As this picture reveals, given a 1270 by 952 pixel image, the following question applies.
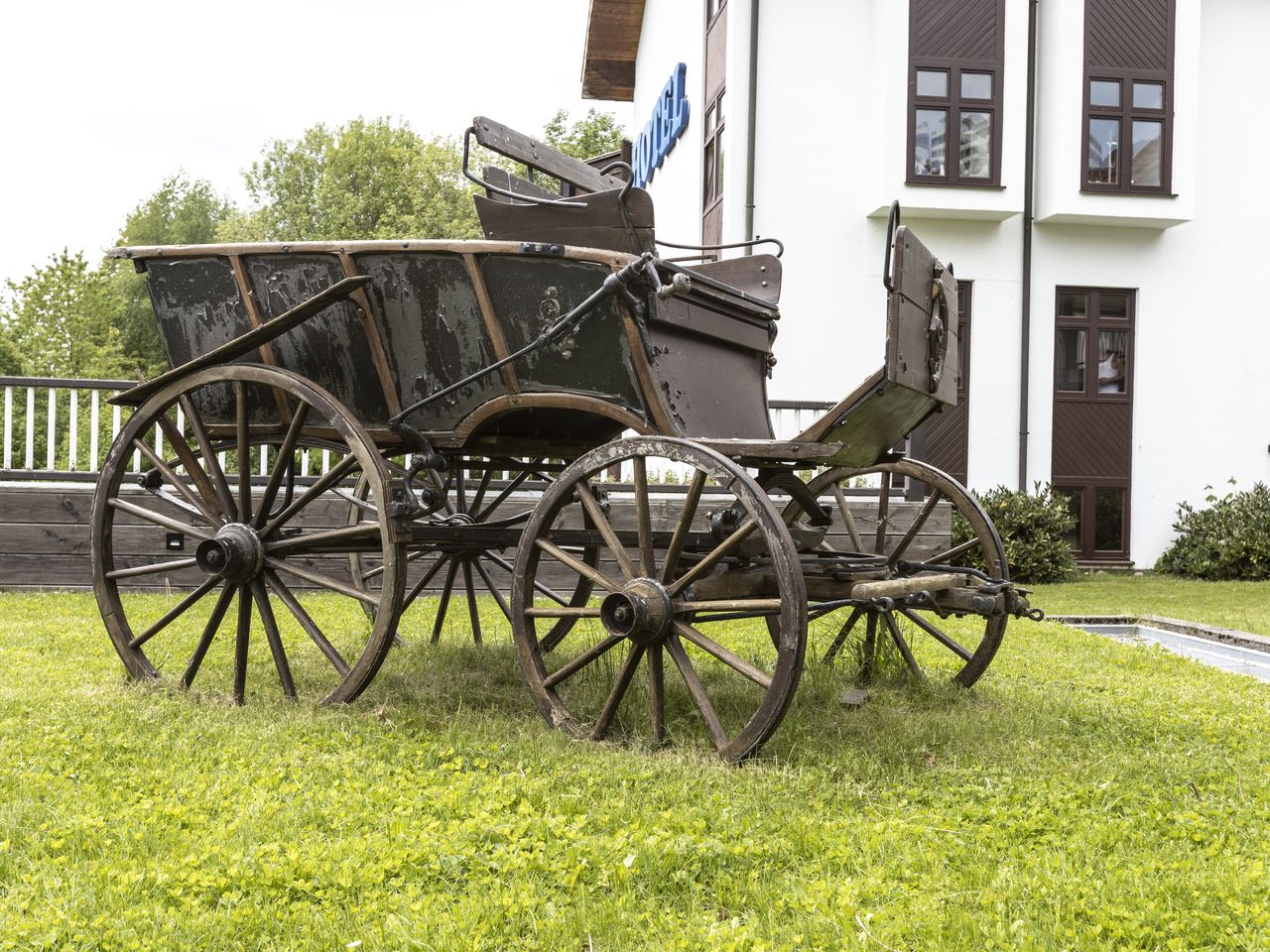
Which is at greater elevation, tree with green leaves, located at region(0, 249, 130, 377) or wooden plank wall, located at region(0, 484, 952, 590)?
tree with green leaves, located at region(0, 249, 130, 377)

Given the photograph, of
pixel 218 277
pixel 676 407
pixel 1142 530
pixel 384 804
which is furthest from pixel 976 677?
pixel 1142 530

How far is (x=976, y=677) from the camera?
17.2ft

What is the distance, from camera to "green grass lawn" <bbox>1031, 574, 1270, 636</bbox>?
9.89 meters

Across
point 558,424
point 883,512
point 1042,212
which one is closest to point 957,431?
point 1042,212

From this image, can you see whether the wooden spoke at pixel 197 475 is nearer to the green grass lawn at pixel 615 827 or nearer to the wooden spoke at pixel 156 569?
the wooden spoke at pixel 156 569

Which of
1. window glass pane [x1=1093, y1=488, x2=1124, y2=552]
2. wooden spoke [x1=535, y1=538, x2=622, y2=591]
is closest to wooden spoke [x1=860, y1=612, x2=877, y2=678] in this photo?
wooden spoke [x1=535, y1=538, x2=622, y2=591]

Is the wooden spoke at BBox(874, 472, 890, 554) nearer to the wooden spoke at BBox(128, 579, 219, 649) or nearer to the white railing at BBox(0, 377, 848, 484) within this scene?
the wooden spoke at BBox(128, 579, 219, 649)

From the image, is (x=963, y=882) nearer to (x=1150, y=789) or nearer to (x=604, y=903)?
(x=604, y=903)

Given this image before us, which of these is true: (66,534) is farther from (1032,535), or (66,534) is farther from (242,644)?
(1032,535)

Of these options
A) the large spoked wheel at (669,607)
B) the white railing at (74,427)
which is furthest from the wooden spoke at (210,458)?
the white railing at (74,427)

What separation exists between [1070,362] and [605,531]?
43.2 ft

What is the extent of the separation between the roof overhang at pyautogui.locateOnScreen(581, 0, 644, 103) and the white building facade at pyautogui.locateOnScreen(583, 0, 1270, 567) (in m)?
7.14

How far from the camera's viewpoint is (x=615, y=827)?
327cm

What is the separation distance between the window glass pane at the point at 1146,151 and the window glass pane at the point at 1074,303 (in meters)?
1.55
